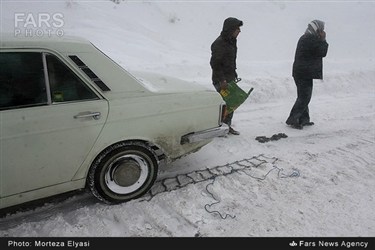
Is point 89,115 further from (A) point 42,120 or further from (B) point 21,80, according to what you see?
(B) point 21,80

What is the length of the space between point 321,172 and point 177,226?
2128mm

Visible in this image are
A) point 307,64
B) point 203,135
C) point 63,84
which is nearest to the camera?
point 63,84

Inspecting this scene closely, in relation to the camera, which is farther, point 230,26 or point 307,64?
point 307,64

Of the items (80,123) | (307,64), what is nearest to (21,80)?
(80,123)

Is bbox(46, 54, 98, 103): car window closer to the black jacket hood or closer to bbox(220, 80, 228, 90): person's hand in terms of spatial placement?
bbox(220, 80, 228, 90): person's hand

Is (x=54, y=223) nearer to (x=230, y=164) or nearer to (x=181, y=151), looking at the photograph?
(x=181, y=151)

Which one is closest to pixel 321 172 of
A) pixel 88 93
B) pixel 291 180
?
pixel 291 180

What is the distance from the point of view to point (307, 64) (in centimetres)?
520

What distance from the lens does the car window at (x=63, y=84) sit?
8.81ft

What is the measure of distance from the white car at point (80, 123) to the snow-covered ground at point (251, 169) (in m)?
0.33

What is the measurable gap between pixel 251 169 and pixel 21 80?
2.85 meters

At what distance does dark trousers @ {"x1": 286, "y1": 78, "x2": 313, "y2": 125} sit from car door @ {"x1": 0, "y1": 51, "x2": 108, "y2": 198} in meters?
3.80
